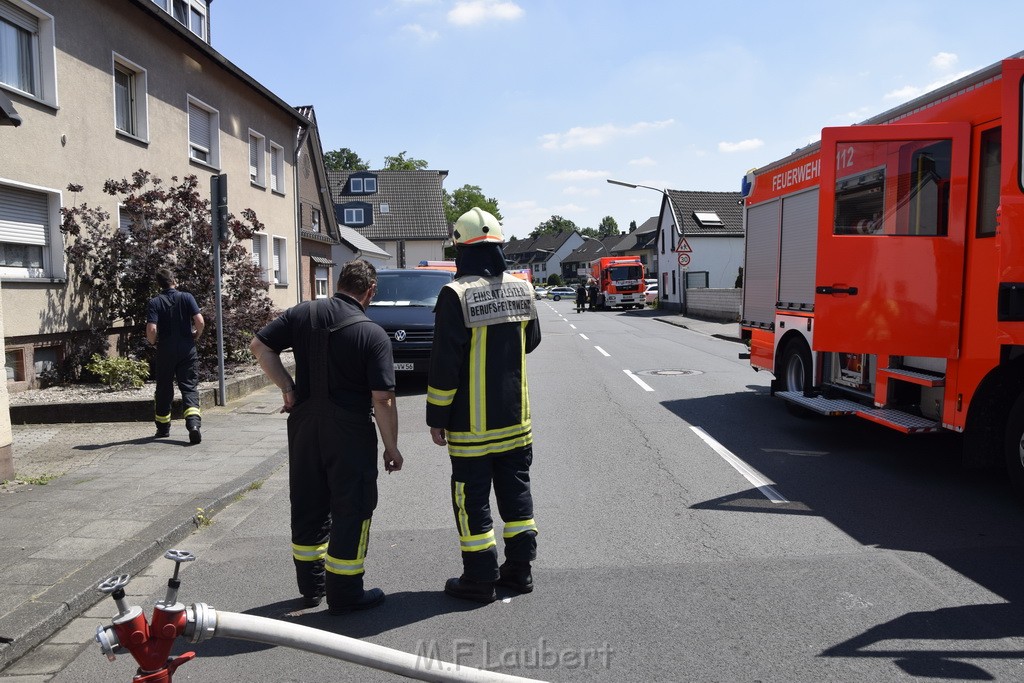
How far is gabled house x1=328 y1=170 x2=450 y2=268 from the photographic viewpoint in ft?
172

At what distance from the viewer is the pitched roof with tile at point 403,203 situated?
53062mm

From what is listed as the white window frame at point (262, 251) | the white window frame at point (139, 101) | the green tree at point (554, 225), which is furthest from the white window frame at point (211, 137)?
the green tree at point (554, 225)

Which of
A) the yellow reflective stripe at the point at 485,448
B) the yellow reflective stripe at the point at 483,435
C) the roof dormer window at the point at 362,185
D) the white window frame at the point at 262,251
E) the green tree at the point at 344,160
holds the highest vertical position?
the green tree at the point at 344,160

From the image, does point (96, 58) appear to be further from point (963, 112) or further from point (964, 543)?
point (964, 543)

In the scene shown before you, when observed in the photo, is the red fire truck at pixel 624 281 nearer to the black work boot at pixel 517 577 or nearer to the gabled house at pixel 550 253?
the black work boot at pixel 517 577

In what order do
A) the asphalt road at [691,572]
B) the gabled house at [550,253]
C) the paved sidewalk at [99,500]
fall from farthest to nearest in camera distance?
the gabled house at [550,253], the paved sidewalk at [99,500], the asphalt road at [691,572]

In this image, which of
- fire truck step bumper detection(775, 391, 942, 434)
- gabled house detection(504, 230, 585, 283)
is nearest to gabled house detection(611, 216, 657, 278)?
gabled house detection(504, 230, 585, 283)

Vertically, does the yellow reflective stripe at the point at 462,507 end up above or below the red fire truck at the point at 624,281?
below

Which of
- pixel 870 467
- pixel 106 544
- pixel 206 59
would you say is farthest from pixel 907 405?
pixel 206 59

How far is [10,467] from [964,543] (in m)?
6.86

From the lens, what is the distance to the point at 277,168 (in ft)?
74.4

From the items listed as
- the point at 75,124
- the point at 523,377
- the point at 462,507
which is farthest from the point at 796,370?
the point at 75,124

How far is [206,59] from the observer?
56.2 feet

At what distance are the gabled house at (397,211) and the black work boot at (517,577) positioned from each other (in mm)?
48485
